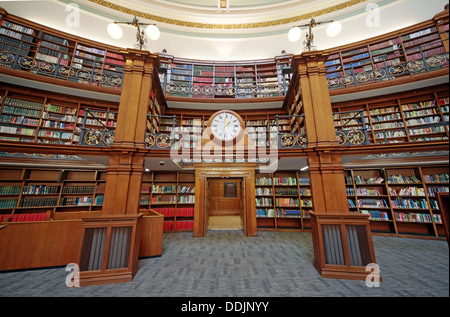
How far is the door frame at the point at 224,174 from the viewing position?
Answer: 513 cm

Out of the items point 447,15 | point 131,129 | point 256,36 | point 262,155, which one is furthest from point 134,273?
point 256,36

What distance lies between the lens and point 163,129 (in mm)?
6230

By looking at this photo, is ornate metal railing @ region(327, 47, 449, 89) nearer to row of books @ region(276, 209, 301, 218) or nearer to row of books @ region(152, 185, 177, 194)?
row of books @ region(276, 209, 301, 218)

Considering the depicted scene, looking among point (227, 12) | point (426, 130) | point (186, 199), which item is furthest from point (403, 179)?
point (227, 12)

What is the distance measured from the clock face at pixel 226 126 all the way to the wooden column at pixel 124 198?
1669mm

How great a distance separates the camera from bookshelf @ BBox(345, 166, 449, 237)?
186 inches

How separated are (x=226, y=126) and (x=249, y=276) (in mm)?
3265

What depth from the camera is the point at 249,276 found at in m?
2.76

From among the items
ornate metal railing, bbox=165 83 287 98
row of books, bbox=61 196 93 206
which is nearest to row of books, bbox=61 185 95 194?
row of books, bbox=61 196 93 206

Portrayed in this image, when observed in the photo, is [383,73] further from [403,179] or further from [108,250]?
[108,250]

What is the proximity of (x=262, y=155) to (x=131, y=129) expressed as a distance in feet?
9.66

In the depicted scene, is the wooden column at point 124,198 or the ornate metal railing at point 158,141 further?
the ornate metal railing at point 158,141

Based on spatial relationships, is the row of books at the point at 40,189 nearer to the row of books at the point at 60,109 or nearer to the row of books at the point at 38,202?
the row of books at the point at 38,202

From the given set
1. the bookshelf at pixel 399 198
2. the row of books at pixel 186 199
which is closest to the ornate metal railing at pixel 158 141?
the row of books at pixel 186 199
